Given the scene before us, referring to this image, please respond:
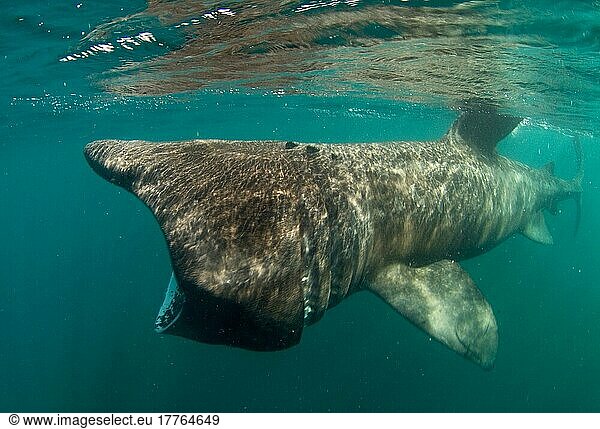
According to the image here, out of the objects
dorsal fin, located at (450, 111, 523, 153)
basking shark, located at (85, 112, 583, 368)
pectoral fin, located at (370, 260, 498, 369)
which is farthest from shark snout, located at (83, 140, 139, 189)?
dorsal fin, located at (450, 111, 523, 153)

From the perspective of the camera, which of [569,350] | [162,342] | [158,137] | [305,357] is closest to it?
[305,357]

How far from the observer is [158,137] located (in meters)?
47.4

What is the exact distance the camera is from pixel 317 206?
4.56m

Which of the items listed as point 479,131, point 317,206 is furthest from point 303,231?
point 479,131

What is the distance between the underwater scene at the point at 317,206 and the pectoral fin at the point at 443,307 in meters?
0.03

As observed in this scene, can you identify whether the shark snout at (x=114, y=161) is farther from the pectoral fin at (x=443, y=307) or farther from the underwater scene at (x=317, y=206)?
the pectoral fin at (x=443, y=307)

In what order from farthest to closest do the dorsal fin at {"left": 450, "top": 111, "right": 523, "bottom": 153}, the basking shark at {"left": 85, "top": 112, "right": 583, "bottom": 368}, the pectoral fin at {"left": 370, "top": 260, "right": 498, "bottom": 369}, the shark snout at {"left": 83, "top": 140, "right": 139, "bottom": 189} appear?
the dorsal fin at {"left": 450, "top": 111, "right": 523, "bottom": 153}
the pectoral fin at {"left": 370, "top": 260, "right": 498, "bottom": 369}
the shark snout at {"left": 83, "top": 140, "right": 139, "bottom": 189}
the basking shark at {"left": 85, "top": 112, "right": 583, "bottom": 368}

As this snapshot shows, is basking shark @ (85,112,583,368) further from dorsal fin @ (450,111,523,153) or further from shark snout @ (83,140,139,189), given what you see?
dorsal fin @ (450,111,523,153)

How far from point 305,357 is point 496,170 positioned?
11908 mm

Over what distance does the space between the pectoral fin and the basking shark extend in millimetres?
18

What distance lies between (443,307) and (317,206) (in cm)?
235

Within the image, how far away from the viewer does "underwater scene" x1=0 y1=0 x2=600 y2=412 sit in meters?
4.10

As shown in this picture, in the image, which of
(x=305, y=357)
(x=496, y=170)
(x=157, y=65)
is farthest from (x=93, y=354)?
(x=496, y=170)
